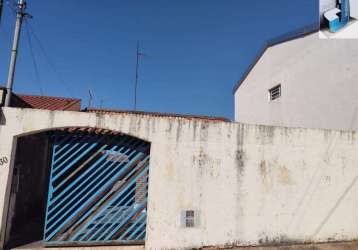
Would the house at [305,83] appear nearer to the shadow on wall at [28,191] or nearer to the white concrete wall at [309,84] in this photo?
the white concrete wall at [309,84]

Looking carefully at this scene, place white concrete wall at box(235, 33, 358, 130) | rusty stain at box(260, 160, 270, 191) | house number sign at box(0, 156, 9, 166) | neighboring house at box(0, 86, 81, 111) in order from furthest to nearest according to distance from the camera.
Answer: neighboring house at box(0, 86, 81, 111)
white concrete wall at box(235, 33, 358, 130)
rusty stain at box(260, 160, 270, 191)
house number sign at box(0, 156, 9, 166)

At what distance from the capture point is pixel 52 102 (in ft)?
35.7

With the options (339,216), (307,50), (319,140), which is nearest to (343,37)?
(307,50)

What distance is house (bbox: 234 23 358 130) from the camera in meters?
8.08

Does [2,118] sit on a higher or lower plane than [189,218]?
higher

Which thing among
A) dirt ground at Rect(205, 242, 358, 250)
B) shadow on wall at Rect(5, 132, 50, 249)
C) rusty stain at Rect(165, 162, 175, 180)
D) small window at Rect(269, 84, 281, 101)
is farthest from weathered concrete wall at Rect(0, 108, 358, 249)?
small window at Rect(269, 84, 281, 101)

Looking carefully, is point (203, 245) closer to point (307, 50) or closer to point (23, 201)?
point (23, 201)

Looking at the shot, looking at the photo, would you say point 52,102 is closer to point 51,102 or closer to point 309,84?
point 51,102

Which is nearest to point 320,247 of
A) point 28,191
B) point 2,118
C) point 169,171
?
point 169,171

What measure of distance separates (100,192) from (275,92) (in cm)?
934

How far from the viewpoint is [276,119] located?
1109cm

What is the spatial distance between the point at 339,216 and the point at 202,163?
3.77m

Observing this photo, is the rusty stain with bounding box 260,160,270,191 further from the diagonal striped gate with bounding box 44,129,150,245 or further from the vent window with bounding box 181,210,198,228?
the diagonal striped gate with bounding box 44,129,150,245

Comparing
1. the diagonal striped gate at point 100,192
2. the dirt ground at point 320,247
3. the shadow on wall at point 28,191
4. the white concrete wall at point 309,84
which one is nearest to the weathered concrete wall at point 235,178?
the dirt ground at point 320,247
